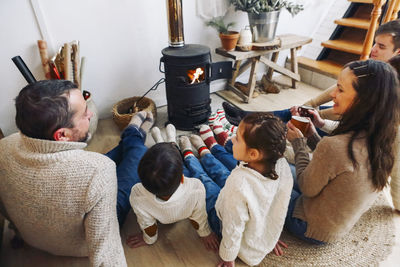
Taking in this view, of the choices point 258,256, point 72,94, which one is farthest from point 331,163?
point 72,94

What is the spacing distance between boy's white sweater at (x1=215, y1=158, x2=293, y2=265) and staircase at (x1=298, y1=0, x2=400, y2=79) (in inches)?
86.8

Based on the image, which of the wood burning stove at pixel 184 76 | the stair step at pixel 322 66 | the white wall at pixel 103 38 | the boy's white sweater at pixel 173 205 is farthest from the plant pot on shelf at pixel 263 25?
the boy's white sweater at pixel 173 205

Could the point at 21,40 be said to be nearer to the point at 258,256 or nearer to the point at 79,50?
the point at 79,50

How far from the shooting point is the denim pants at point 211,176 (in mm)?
1301

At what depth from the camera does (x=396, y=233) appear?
4.41ft

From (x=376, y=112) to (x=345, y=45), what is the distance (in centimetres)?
233

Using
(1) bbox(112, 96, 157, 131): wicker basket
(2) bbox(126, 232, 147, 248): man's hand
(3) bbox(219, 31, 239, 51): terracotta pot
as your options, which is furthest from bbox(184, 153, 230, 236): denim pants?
(3) bbox(219, 31, 239, 51): terracotta pot

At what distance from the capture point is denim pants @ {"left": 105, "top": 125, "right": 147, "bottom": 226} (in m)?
1.32

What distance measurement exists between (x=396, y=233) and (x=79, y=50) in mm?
2409

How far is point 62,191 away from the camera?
844mm

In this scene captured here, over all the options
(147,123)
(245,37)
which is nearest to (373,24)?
(245,37)

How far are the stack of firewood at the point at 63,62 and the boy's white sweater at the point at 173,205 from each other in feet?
3.86

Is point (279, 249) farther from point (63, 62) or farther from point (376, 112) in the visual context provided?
point (63, 62)

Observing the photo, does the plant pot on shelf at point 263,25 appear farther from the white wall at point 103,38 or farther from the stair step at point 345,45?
the stair step at point 345,45
